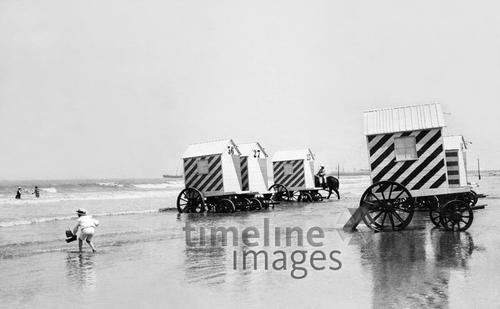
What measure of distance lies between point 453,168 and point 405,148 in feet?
25.8

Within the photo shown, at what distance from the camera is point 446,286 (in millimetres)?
6430

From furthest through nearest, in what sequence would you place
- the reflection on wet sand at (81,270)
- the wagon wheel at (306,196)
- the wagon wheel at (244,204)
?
1. the wagon wheel at (306,196)
2. the wagon wheel at (244,204)
3. the reflection on wet sand at (81,270)

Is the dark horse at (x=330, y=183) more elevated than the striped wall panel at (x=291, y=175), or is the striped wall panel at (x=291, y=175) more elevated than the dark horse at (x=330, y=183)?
the striped wall panel at (x=291, y=175)

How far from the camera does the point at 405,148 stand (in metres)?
12.9

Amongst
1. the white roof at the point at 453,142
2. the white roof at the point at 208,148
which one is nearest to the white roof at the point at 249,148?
the white roof at the point at 208,148

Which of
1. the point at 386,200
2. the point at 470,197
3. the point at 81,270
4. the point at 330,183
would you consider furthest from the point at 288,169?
the point at 81,270

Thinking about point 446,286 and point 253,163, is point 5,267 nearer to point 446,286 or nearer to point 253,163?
point 446,286

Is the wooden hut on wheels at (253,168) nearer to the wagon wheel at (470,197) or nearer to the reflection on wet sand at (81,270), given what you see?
the wagon wheel at (470,197)

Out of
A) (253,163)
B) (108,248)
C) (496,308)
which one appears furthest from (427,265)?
(253,163)

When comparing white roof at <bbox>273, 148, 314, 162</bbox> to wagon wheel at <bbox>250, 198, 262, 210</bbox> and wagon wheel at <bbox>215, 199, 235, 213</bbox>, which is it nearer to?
wagon wheel at <bbox>250, 198, 262, 210</bbox>

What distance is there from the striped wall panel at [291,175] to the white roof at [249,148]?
5477 mm

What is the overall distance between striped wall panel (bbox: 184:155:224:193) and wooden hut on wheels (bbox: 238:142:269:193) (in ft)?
12.5

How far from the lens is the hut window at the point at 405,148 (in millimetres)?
12773

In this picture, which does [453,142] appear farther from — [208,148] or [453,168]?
[208,148]
